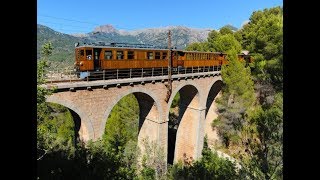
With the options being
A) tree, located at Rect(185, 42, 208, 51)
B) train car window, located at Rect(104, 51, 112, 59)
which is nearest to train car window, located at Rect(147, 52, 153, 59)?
train car window, located at Rect(104, 51, 112, 59)

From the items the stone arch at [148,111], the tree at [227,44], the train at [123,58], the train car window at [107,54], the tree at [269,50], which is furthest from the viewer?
the tree at [227,44]

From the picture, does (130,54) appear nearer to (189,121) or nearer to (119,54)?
(119,54)

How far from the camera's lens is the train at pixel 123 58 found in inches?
750

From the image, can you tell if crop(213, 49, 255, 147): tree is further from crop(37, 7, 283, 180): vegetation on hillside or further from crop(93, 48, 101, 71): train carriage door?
crop(93, 48, 101, 71): train carriage door

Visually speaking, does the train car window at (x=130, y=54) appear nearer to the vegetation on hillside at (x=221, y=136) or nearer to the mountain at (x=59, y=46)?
the vegetation on hillside at (x=221, y=136)

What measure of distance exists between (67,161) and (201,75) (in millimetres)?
17413

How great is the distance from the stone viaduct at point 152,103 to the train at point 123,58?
1252 mm

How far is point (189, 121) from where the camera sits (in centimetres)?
2953

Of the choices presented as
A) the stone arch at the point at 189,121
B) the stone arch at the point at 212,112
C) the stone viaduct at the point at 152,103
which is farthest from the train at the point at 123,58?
the stone arch at the point at 212,112

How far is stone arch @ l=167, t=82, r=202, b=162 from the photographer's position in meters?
28.6

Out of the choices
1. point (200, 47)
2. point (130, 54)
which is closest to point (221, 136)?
point (130, 54)
